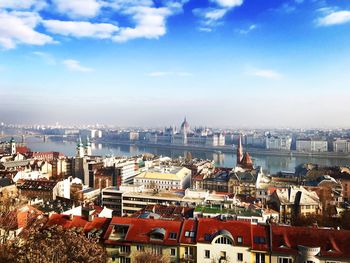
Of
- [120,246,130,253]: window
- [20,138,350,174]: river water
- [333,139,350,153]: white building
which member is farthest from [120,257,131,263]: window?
[333,139,350,153]: white building

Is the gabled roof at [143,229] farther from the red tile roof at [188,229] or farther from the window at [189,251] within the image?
the window at [189,251]

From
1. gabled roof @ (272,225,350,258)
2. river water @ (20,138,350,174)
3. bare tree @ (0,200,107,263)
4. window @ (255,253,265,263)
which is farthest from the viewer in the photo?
river water @ (20,138,350,174)

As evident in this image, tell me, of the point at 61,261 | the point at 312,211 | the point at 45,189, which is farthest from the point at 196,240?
the point at 45,189

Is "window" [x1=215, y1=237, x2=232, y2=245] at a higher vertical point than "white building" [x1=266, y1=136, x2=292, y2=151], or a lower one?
higher

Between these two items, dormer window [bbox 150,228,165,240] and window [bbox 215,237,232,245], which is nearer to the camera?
window [bbox 215,237,232,245]

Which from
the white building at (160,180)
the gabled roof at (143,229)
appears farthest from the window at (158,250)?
the white building at (160,180)

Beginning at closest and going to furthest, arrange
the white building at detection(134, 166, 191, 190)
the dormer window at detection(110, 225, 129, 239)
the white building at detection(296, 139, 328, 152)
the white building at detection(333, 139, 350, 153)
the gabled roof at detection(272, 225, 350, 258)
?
the gabled roof at detection(272, 225, 350, 258) → the dormer window at detection(110, 225, 129, 239) → the white building at detection(134, 166, 191, 190) → the white building at detection(333, 139, 350, 153) → the white building at detection(296, 139, 328, 152)

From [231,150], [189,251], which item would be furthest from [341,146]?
[189,251]

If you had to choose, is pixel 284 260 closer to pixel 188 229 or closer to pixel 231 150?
pixel 188 229

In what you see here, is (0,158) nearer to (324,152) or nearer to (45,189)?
(45,189)

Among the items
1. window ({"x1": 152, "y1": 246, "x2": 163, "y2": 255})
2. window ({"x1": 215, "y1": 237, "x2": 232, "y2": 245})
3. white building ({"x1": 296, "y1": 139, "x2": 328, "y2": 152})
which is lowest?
white building ({"x1": 296, "y1": 139, "x2": 328, "y2": 152})

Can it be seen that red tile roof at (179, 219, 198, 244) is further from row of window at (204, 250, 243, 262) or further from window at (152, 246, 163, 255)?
window at (152, 246, 163, 255)
